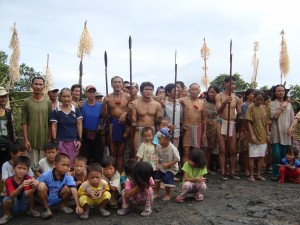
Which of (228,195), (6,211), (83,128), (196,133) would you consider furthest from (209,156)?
(6,211)

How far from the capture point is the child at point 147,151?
5406mm

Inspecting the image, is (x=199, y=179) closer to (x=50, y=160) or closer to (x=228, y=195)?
(x=228, y=195)

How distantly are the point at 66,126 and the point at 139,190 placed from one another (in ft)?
6.00

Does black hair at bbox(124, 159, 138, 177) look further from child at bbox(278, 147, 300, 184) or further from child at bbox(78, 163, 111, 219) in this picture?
child at bbox(278, 147, 300, 184)

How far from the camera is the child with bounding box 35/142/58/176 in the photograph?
16.4 ft

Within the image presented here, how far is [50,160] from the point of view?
5.05m

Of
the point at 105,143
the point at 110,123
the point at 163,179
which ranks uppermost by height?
the point at 110,123

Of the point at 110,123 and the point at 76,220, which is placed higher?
the point at 110,123

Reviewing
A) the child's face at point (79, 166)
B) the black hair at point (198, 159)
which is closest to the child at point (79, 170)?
the child's face at point (79, 166)

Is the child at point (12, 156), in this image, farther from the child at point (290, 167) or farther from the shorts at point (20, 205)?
the child at point (290, 167)

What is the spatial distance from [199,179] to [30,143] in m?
2.76

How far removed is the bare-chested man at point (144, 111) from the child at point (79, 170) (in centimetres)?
128

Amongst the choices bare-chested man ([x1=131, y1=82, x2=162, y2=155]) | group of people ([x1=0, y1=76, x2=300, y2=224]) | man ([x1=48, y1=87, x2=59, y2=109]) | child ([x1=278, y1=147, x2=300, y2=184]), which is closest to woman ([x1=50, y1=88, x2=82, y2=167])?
group of people ([x1=0, y1=76, x2=300, y2=224])

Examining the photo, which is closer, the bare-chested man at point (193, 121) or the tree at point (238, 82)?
the bare-chested man at point (193, 121)
